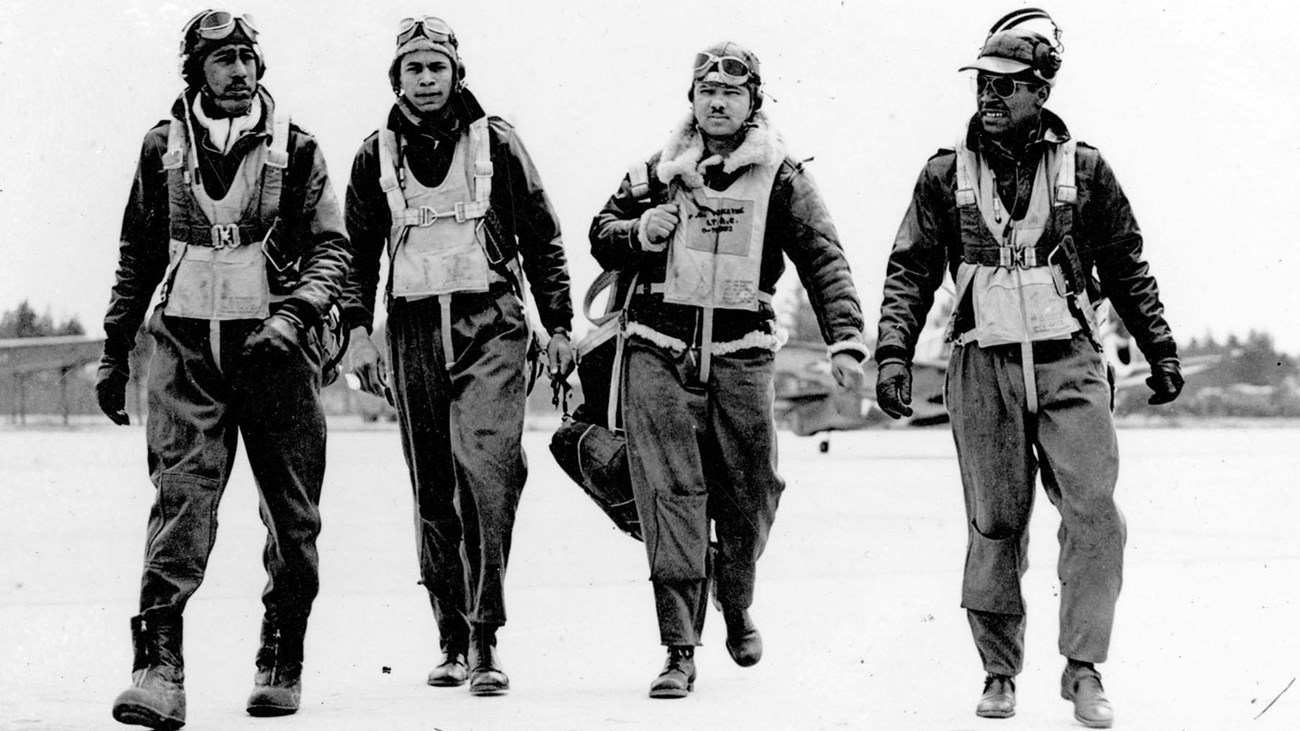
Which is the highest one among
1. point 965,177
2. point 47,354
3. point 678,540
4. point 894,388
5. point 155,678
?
point 965,177

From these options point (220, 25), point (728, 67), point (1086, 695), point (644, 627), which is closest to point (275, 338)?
point (220, 25)

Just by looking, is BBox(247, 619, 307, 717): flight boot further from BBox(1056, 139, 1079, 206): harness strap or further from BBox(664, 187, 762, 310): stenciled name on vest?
BBox(1056, 139, 1079, 206): harness strap

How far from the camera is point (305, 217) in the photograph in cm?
550

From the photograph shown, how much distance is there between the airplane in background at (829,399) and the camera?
25.4 metres

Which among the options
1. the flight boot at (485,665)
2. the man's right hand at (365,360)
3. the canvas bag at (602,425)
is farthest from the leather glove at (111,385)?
the canvas bag at (602,425)

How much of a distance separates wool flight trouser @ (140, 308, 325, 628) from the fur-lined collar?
1.48m

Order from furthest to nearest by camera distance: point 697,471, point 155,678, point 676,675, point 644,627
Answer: point 644,627
point 697,471
point 676,675
point 155,678

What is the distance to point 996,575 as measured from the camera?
5441mm

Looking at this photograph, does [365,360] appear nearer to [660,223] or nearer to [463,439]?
Answer: [463,439]

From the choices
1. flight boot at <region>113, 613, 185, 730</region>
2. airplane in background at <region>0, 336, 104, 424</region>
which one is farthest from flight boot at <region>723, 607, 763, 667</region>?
airplane in background at <region>0, 336, 104, 424</region>

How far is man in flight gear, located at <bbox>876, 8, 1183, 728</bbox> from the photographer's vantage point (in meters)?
5.32

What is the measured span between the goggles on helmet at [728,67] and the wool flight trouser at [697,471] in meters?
1.00

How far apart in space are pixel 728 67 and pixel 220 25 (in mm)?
1820

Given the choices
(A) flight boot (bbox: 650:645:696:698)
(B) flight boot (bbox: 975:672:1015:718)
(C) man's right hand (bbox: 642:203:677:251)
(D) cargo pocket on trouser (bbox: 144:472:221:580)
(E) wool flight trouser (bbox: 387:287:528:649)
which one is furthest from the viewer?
(C) man's right hand (bbox: 642:203:677:251)
